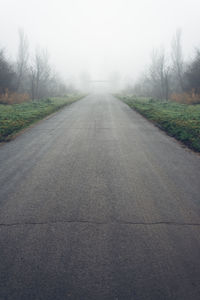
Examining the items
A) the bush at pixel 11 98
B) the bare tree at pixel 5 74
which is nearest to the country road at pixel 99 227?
the bush at pixel 11 98

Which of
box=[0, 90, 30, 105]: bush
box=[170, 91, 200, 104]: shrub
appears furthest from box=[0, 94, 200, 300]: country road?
box=[170, 91, 200, 104]: shrub

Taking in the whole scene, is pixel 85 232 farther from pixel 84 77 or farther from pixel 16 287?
pixel 84 77

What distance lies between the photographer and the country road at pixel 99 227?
6.64ft

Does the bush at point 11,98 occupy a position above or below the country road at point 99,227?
above

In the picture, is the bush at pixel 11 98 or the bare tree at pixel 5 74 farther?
the bare tree at pixel 5 74

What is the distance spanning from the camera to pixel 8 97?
22.4 m

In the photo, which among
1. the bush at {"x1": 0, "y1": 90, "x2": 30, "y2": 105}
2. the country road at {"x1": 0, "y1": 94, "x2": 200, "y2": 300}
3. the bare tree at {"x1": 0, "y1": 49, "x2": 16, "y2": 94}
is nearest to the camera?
the country road at {"x1": 0, "y1": 94, "x2": 200, "y2": 300}

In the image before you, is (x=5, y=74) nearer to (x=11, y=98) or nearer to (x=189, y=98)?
(x=11, y=98)

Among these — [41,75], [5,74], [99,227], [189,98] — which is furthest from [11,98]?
[99,227]

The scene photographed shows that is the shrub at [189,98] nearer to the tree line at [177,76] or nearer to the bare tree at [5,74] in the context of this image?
the tree line at [177,76]

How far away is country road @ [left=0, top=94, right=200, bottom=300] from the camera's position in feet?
6.64

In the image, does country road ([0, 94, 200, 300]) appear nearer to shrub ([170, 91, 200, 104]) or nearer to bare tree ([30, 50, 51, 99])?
shrub ([170, 91, 200, 104])

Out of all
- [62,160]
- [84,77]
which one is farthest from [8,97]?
[84,77]

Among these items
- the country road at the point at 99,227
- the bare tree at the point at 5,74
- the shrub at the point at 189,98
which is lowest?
the country road at the point at 99,227
